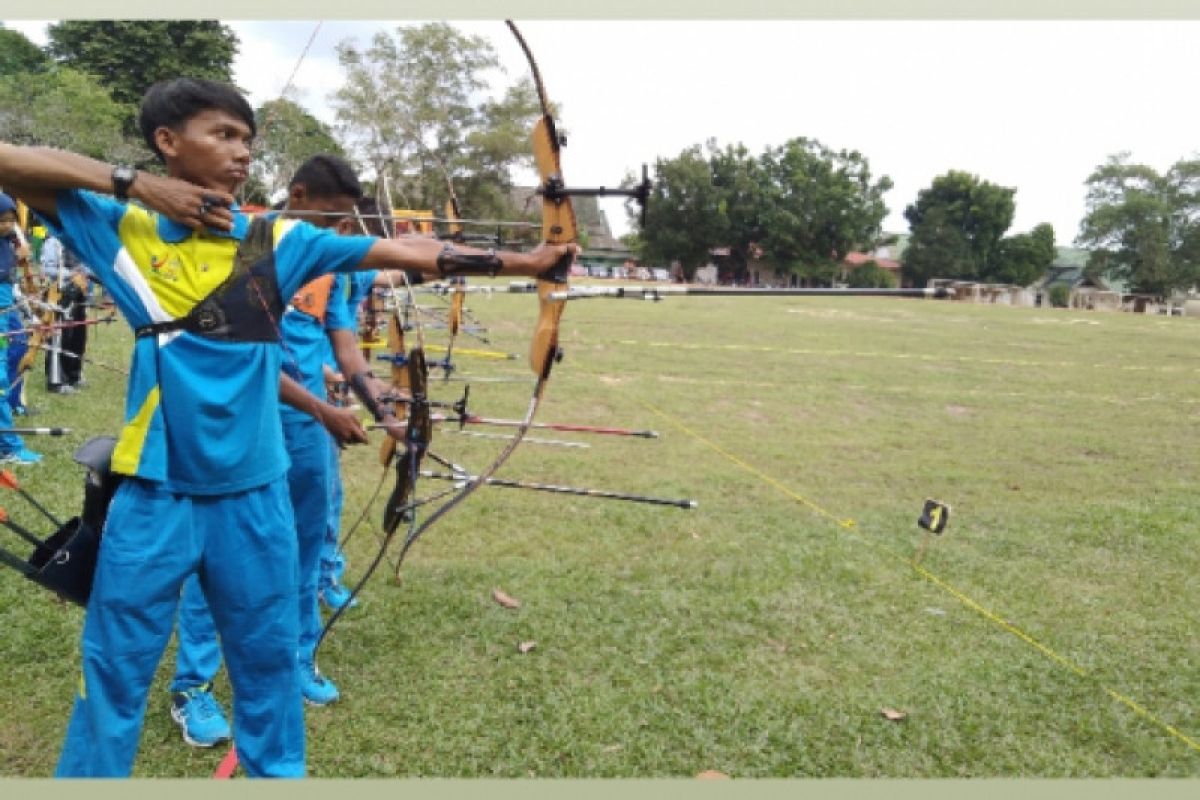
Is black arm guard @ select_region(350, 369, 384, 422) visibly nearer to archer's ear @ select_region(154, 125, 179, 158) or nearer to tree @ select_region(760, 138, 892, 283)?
archer's ear @ select_region(154, 125, 179, 158)

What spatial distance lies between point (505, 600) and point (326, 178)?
2.22m

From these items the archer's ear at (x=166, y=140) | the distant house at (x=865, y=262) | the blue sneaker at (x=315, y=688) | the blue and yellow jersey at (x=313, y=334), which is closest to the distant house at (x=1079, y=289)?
the distant house at (x=865, y=262)

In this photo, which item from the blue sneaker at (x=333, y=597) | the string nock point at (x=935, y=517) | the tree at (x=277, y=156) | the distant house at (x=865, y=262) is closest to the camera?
the blue sneaker at (x=333, y=597)

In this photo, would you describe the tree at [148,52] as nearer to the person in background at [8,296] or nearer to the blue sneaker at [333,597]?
the person in background at [8,296]

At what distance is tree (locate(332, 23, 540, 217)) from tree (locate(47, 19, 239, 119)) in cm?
3174

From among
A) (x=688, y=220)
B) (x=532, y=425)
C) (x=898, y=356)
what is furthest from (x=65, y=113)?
(x=688, y=220)

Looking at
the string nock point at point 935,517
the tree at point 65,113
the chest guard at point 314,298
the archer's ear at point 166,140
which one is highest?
the tree at point 65,113

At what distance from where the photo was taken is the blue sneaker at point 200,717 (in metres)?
2.94

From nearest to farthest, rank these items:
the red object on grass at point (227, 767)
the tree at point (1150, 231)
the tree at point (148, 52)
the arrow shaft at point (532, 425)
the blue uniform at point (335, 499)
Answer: the red object on grass at point (227, 767) < the arrow shaft at point (532, 425) < the blue uniform at point (335, 499) < the tree at point (148, 52) < the tree at point (1150, 231)

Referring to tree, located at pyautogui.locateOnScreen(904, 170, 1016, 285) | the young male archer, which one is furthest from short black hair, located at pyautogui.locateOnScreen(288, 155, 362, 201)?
tree, located at pyautogui.locateOnScreen(904, 170, 1016, 285)

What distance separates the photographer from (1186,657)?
402 centimetres

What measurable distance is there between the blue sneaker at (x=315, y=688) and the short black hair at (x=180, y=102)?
2.08 meters

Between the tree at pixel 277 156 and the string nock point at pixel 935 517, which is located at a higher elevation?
the tree at pixel 277 156

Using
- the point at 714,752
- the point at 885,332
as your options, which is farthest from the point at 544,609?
the point at 885,332
